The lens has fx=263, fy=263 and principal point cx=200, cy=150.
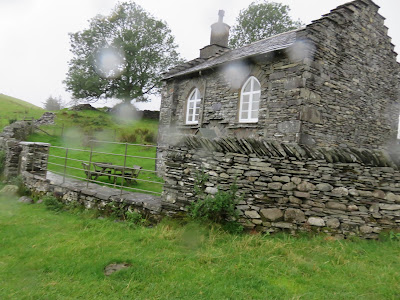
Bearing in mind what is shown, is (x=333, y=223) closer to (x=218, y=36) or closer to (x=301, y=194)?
(x=301, y=194)

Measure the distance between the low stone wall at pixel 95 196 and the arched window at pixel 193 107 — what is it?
683cm

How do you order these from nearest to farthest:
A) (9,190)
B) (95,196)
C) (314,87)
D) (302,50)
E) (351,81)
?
(95,196), (9,190), (302,50), (314,87), (351,81)

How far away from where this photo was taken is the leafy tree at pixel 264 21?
28.2 m

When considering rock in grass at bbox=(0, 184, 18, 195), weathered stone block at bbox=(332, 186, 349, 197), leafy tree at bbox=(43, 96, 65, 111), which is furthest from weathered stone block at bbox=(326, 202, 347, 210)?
leafy tree at bbox=(43, 96, 65, 111)

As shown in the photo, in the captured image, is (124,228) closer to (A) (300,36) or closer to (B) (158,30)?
(A) (300,36)

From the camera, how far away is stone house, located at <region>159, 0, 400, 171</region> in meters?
8.66

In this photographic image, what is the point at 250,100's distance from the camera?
33.9 ft

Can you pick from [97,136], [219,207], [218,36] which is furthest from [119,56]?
[219,207]

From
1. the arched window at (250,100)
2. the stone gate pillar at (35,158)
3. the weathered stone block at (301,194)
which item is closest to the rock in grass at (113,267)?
the weathered stone block at (301,194)

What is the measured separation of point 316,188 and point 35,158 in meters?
8.73

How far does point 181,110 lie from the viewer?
1395 centimetres

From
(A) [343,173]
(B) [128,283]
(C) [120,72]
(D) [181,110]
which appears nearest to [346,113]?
(A) [343,173]

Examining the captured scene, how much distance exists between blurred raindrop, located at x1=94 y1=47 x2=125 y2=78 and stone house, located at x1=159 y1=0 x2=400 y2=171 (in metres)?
21.9

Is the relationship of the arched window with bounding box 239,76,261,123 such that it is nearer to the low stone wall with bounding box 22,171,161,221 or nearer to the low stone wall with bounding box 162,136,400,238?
the low stone wall with bounding box 162,136,400,238
